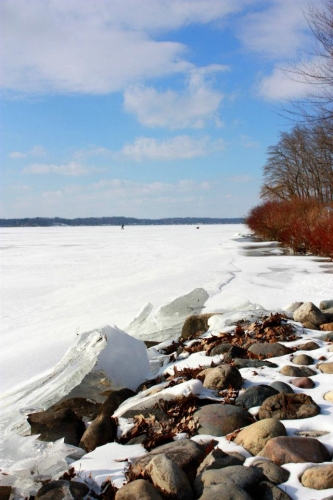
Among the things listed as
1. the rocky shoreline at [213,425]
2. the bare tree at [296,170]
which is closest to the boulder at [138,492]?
the rocky shoreline at [213,425]

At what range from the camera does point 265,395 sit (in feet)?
11.2

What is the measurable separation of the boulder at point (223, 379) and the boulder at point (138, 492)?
1413mm

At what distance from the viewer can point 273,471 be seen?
2455 millimetres

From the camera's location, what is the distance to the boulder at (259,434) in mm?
2744

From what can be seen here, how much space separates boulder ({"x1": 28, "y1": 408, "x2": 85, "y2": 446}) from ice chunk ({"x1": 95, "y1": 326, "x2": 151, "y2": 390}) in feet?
2.84

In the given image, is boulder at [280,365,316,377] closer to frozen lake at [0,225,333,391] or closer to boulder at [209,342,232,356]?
boulder at [209,342,232,356]

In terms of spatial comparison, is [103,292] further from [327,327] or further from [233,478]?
[233,478]

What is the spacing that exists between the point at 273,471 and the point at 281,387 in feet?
3.71

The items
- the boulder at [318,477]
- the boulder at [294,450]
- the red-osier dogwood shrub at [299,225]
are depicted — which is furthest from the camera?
the red-osier dogwood shrub at [299,225]

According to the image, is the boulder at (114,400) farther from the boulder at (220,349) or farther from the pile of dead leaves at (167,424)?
the boulder at (220,349)

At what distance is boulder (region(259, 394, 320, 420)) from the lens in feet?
10.2

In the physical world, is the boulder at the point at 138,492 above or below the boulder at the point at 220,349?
below

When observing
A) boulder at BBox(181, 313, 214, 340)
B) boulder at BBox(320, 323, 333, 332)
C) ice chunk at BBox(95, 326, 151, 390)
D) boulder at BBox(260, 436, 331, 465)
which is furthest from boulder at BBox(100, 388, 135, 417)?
boulder at BBox(320, 323, 333, 332)

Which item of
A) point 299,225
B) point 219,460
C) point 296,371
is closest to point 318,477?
point 219,460
